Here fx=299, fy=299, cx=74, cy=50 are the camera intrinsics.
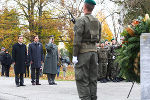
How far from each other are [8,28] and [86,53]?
949 inches

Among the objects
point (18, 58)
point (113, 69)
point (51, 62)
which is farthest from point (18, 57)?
point (113, 69)

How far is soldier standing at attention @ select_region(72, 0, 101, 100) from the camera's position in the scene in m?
6.16

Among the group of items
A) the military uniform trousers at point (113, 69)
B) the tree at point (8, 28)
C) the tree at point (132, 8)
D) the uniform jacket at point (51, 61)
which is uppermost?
the tree at point (132, 8)

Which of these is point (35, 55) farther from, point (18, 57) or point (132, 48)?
point (132, 48)

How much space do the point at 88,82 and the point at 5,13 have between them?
24.4 meters

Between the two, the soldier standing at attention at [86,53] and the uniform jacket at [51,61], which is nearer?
the soldier standing at attention at [86,53]

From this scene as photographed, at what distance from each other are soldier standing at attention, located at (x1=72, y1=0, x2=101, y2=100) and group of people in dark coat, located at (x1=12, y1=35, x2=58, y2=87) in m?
5.77

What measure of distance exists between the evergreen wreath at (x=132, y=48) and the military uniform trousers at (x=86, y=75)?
0.65 m

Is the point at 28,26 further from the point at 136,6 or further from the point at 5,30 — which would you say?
the point at 136,6

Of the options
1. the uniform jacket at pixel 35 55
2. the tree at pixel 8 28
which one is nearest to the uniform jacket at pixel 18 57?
the uniform jacket at pixel 35 55

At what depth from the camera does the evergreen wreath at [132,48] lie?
19.5 feet

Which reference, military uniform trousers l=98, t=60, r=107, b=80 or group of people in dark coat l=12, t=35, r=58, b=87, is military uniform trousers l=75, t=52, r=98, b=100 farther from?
military uniform trousers l=98, t=60, r=107, b=80

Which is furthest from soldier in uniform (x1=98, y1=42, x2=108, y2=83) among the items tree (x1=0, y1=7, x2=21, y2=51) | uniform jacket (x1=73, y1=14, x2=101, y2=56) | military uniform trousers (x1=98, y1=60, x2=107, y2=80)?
tree (x1=0, y1=7, x2=21, y2=51)

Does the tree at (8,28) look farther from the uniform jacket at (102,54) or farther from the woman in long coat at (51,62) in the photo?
the woman in long coat at (51,62)
